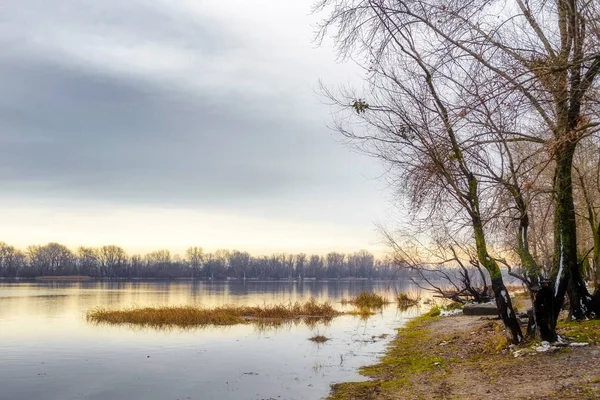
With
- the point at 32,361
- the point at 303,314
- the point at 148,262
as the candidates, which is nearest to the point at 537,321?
the point at 32,361

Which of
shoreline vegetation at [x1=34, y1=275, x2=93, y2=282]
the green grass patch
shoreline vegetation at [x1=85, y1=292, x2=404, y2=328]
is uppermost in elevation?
the green grass patch

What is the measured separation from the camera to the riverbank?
9.50 metres

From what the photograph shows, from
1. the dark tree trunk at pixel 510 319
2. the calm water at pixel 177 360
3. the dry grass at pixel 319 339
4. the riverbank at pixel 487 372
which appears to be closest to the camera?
the riverbank at pixel 487 372

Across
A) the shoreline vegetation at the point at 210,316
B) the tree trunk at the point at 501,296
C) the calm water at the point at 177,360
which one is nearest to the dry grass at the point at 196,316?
the shoreline vegetation at the point at 210,316

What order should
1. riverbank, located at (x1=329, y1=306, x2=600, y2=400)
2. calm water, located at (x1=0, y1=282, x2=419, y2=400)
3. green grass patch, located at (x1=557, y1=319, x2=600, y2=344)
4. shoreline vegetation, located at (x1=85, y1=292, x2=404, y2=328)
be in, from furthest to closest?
1. shoreline vegetation, located at (x1=85, y1=292, x2=404, y2=328)
2. calm water, located at (x1=0, y1=282, x2=419, y2=400)
3. green grass patch, located at (x1=557, y1=319, x2=600, y2=344)
4. riverbank, located at (x1=329, y1=306, x2=600, y2=400)

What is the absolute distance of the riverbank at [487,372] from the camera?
9504 millimetres

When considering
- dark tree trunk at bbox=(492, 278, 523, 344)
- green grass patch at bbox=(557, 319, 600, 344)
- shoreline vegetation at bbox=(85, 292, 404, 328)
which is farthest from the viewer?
shoreline vegetation at bbox=(85, 292, 404, 328)

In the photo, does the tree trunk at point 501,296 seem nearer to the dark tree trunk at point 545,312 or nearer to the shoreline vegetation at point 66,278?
the dark tree trunk at point 545,312

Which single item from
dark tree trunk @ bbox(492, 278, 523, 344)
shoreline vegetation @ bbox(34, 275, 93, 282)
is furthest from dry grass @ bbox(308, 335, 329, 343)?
shoreline vegetation @ bbox(34, 275, 93, 282)

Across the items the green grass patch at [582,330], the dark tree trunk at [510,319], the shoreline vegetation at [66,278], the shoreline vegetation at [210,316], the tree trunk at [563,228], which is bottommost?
the shoreline vegetation at [66,278]

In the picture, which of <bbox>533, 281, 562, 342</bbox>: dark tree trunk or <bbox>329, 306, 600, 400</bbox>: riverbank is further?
<bbox>533, 281, 562, 342</bbox>: dark tree trunk

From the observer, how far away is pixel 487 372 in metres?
11.6

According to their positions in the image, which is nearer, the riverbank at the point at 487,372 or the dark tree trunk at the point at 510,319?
the riverbank at the point at 487,372

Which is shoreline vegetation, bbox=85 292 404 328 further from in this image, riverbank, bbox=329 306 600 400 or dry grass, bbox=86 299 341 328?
riverbank, bbox=329 306 600 400
